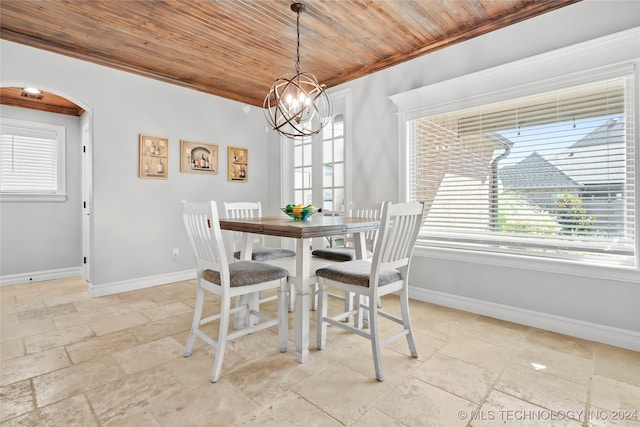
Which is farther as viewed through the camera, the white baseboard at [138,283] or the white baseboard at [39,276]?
the white baseboard at [39,276]

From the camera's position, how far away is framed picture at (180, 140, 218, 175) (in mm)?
4109

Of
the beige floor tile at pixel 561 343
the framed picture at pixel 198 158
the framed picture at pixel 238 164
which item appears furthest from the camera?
the framed picture at pixel 238 164

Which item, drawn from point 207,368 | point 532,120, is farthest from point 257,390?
point 532,120

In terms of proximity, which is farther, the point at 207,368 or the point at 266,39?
the point at 266,39

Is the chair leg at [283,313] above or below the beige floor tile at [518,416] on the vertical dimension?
above

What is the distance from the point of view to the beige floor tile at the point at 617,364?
182 centimetres

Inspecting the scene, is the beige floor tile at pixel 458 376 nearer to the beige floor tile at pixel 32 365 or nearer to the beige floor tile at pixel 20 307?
the beige floor tile at pixel 32 365

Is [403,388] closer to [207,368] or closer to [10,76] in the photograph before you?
[207,368]

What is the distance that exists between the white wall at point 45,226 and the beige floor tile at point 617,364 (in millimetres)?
5784

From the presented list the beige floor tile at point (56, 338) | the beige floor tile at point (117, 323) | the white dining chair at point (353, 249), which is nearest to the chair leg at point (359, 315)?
the white dining chair at point (353, 249)

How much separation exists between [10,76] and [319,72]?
10.1 feet

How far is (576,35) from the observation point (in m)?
2.35

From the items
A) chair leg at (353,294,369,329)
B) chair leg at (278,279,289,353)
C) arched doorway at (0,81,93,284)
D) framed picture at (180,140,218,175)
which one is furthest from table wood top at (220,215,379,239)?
arched doorway at (0,81,93,284)

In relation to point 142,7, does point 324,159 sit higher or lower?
lower
